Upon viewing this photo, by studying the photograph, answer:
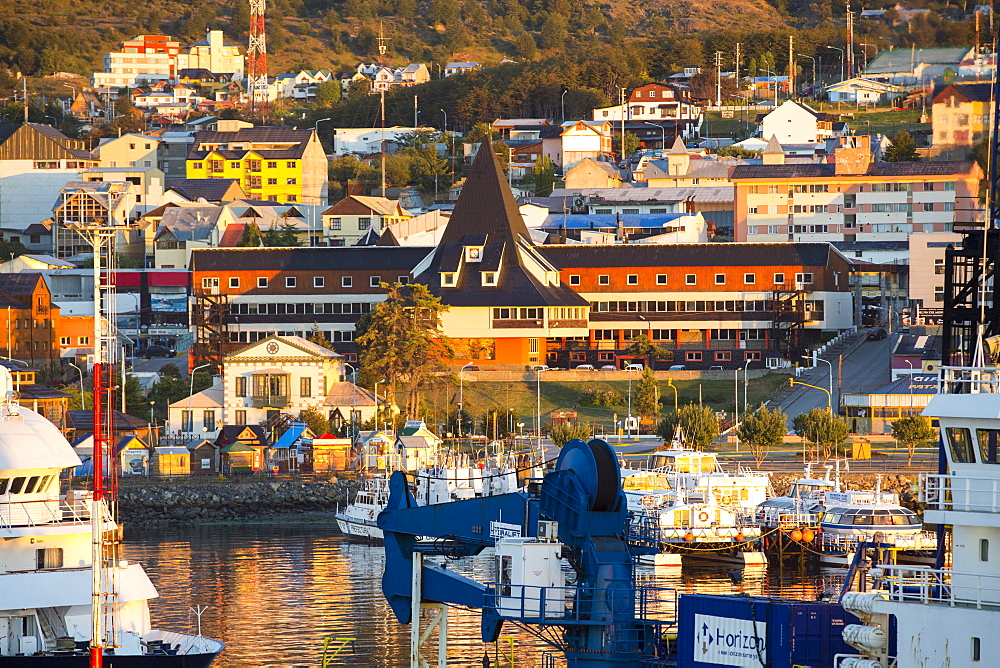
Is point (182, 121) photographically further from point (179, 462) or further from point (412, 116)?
point (179, 462)

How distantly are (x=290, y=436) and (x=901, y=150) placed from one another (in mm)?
63836

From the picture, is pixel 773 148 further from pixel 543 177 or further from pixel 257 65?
pixel 257 65

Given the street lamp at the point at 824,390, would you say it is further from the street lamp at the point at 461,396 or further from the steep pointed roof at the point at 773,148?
the steep pointed roof at the point at 773,148

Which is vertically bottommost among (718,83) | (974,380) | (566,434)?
(566,434)

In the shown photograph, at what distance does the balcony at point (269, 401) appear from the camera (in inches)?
3472

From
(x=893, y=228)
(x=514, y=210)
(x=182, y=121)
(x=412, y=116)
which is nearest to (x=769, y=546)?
→ (x=514, y=210)

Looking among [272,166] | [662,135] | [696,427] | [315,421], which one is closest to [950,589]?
[696,427]

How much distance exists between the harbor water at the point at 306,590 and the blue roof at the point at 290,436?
11330 millimetres

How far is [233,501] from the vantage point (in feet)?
249

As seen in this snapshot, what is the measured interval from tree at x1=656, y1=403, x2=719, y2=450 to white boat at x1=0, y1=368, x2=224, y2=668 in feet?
136

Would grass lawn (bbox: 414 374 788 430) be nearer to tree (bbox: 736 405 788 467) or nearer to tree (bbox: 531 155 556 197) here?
tree (bbox: 736 405 788 467)

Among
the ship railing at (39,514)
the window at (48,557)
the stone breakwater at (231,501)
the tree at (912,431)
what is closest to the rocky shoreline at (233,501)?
the stone breakwater at (231,501)

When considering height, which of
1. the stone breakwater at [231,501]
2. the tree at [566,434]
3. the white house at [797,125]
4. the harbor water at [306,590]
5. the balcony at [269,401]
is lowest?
the harbor water at [306,590]

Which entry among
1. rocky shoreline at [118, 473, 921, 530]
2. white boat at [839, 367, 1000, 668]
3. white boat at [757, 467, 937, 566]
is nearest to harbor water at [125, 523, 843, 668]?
white boat at [757, 467, 937, 566]
